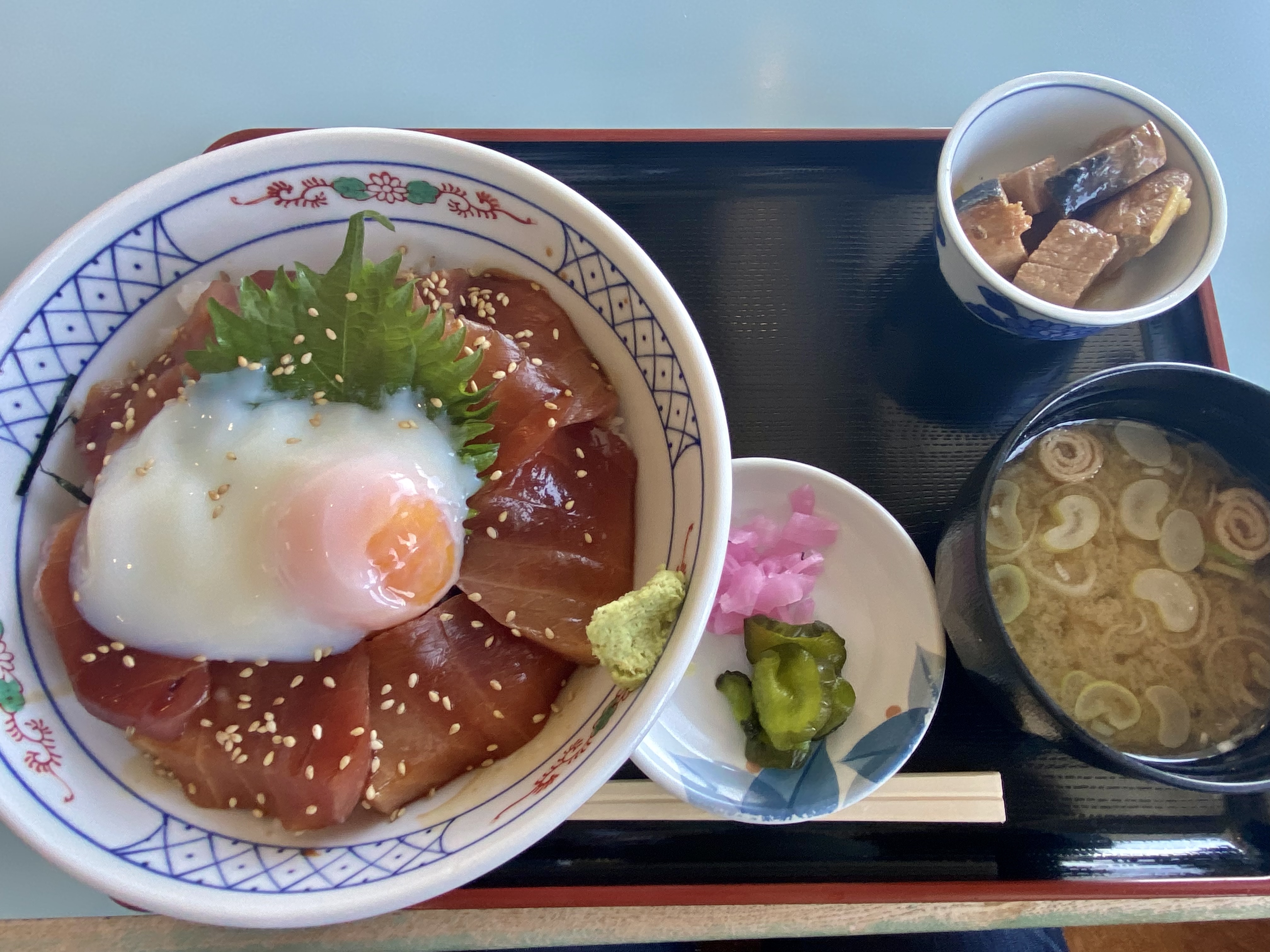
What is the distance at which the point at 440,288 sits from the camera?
1.25 meters

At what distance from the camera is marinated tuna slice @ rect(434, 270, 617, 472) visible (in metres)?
1.19

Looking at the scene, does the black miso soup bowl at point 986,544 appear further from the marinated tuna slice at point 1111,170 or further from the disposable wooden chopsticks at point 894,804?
the marinated tuna slice at point 1111,170

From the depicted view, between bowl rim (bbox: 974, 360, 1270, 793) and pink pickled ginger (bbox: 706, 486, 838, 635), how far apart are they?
34 centimetres

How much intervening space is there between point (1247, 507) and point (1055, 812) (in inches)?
28.5

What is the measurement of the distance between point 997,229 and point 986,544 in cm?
69

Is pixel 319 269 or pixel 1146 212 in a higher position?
pixel 319 269

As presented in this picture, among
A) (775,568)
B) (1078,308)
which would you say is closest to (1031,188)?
(1078,308)

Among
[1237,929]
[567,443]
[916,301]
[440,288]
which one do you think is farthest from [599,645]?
[1237,929]

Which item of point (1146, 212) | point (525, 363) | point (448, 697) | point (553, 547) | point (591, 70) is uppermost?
point (591, 70)

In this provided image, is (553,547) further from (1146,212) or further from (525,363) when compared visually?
(1146,212)

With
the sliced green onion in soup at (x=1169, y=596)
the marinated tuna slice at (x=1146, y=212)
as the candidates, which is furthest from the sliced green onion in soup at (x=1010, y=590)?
the marinated tuna slice at (x=1146, y=212)

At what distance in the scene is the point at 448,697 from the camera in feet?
3.75

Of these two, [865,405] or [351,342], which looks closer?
[351,342]

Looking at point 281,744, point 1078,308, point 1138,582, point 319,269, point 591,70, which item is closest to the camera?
point 281,744
